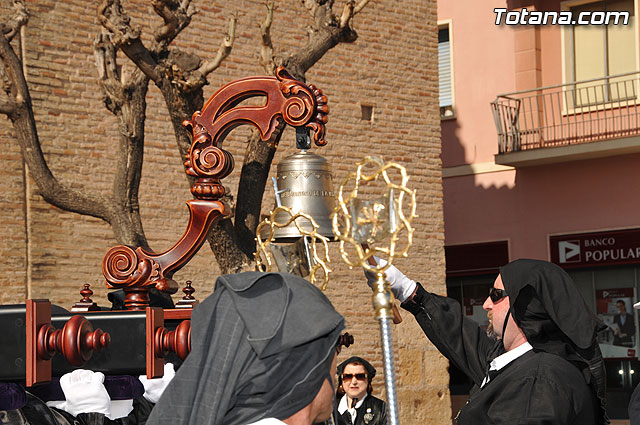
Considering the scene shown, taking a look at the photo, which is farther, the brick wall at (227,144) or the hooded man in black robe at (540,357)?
the brick wall at (227,144)

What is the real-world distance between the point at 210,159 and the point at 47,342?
4.77ft

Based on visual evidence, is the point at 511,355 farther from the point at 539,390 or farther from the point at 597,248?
the point at 597,248

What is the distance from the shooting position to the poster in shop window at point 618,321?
18.5 m

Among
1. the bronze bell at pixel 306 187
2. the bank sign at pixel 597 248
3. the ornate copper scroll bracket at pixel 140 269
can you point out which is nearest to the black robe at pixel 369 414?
the bronze bell at pixel 306 187

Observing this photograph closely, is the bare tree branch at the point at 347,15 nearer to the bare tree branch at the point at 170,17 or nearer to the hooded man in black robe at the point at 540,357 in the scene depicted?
the bare tree branch at the point at 170,17

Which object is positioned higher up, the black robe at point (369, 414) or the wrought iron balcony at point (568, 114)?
the wrought iron balcony at point (568, 114)

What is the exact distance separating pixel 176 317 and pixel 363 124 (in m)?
11.8

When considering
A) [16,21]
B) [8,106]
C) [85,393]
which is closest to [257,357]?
[85,393]

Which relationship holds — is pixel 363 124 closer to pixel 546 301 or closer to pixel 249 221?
pixel 249 221

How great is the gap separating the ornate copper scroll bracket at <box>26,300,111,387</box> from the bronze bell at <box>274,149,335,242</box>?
5.10ft

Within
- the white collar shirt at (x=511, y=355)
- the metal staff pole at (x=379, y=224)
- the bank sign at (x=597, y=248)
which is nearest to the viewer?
the metal staff pole at (x=379, y=224)

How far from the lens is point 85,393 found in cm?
379

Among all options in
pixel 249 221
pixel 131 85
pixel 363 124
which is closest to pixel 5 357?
pixel 249 221

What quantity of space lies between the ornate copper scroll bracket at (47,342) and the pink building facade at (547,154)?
51.7ft
